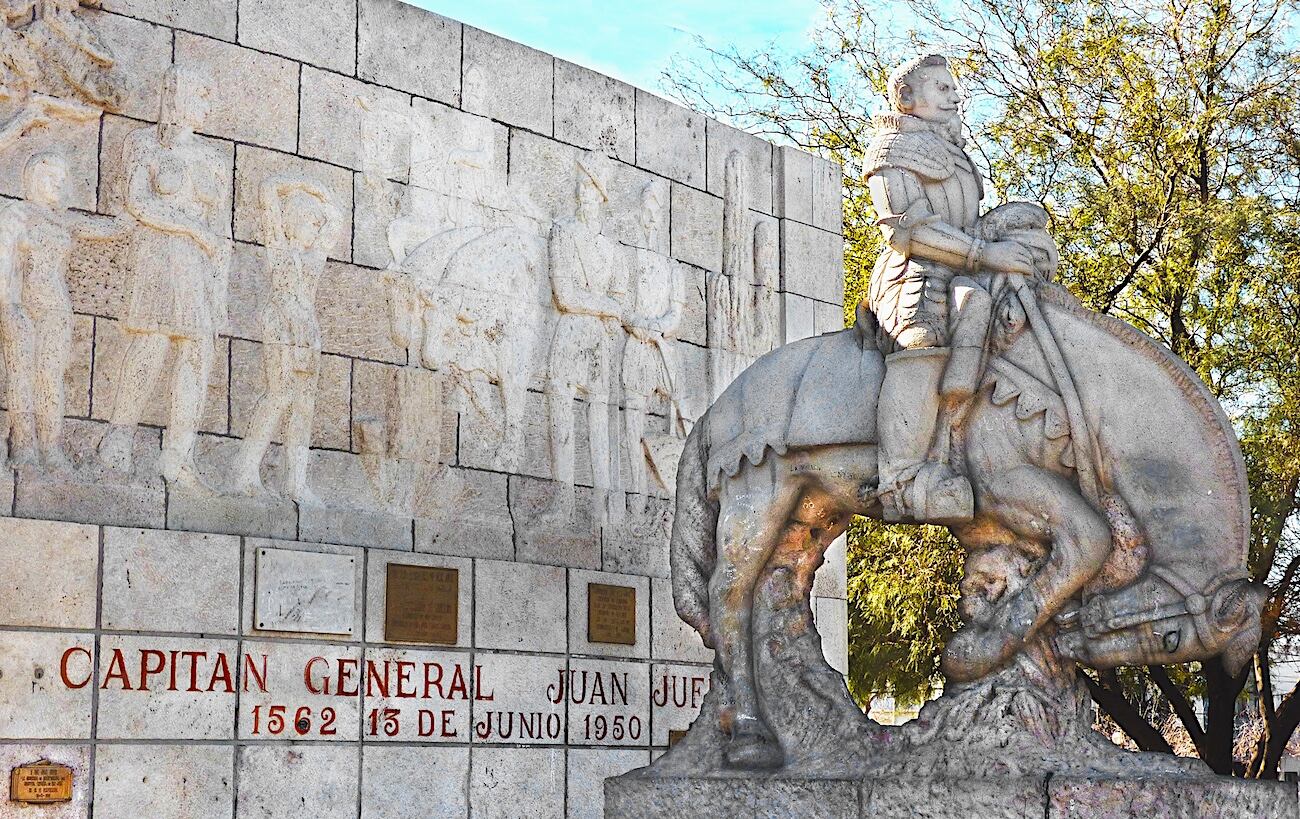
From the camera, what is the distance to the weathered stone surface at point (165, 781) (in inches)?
318

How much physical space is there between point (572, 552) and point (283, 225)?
241 cm

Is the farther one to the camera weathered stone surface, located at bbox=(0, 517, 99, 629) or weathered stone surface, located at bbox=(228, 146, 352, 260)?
weathered stone surface, located at bbox=(228, 146, 352, 260)

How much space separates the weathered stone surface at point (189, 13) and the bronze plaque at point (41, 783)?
139 inches

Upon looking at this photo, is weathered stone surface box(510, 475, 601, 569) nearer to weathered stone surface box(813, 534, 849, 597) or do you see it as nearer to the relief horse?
weathered stone surface box(813, 534, 849, 597)

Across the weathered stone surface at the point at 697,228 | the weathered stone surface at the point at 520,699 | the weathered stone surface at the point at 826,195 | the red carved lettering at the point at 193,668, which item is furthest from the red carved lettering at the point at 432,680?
the weathered stone surface at the point at 826,195

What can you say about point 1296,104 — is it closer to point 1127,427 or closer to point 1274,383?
point 1274,383

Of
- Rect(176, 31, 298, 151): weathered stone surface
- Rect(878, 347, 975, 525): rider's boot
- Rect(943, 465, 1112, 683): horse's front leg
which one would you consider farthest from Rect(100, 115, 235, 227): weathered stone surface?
Rect(943, 465, 1112, 683): horse's front leg

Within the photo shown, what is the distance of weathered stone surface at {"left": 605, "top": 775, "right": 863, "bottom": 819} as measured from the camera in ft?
22.8

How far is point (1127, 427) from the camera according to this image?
7.04m

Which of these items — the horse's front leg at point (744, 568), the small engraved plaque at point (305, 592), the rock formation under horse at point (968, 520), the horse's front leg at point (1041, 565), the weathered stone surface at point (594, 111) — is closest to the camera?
the rock formation under horse at point (968, 520)

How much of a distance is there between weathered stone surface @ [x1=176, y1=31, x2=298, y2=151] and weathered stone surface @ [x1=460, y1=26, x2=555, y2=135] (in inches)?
44.9

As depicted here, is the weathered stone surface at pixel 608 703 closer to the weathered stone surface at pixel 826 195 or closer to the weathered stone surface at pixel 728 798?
the weathered stone surface at pixel 728 798

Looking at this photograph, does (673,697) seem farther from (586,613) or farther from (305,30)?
(305,30)

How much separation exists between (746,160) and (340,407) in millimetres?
3616
